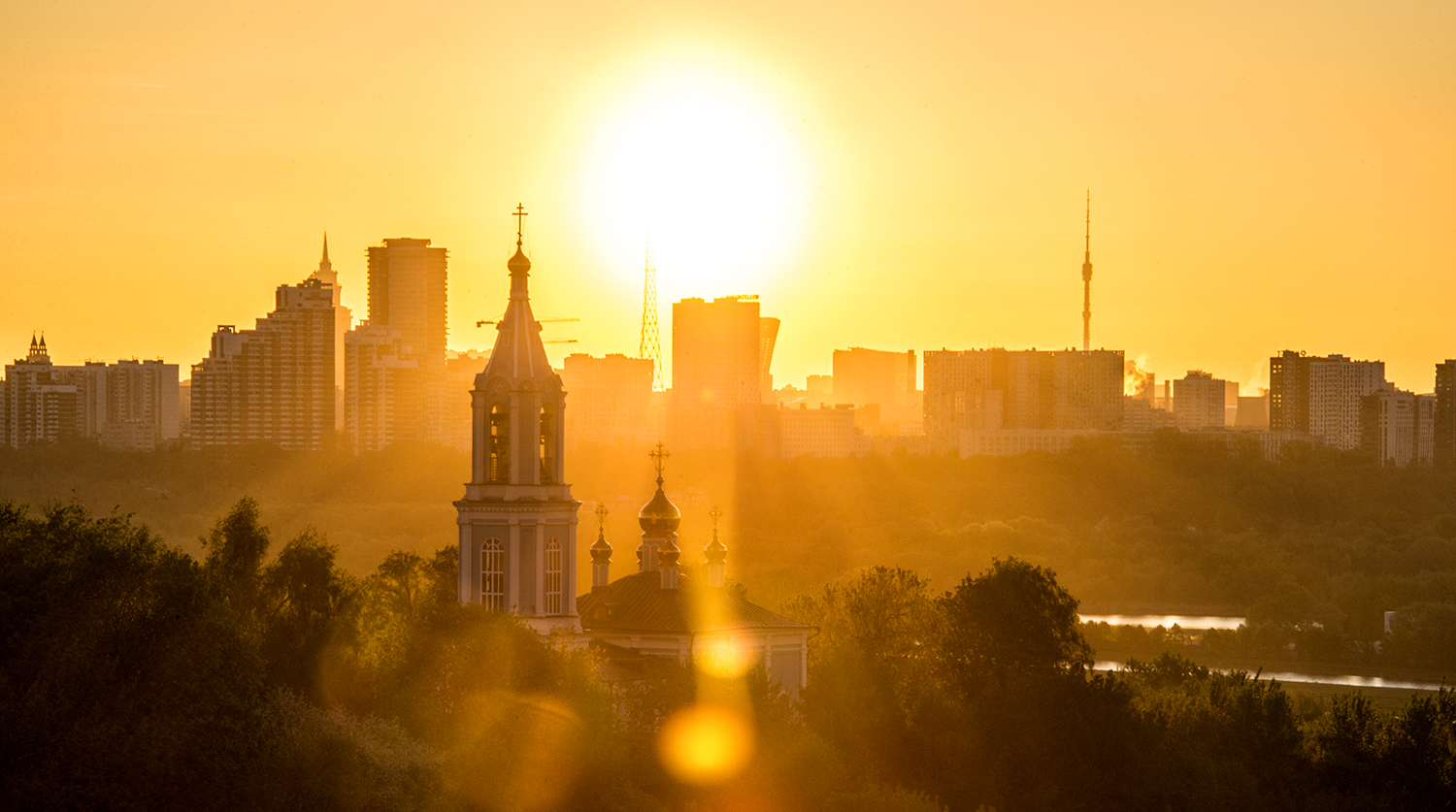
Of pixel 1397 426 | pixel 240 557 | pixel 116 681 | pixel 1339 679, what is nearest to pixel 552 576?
pixel 240 557

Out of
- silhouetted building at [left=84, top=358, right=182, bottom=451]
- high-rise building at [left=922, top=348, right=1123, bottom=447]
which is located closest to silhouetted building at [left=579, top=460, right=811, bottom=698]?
silhouetted building at [left=84, top=358, right=182, bottom=451]

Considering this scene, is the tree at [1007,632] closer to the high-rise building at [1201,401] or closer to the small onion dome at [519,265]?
the small onion dome at [519,265]

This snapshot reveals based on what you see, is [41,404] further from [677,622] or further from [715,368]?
[677,622]

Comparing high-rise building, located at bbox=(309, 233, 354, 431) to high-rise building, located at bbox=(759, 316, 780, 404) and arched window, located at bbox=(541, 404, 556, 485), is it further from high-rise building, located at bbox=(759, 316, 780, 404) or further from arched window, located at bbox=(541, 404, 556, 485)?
arched window, located at bbox=(541, 404, 556, 485)

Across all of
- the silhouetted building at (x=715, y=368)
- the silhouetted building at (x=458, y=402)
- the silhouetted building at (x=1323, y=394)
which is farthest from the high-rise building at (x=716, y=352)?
the silhouetted building at (x=1323, y=394)

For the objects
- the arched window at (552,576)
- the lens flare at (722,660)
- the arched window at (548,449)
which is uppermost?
the arched window at (548,449)
